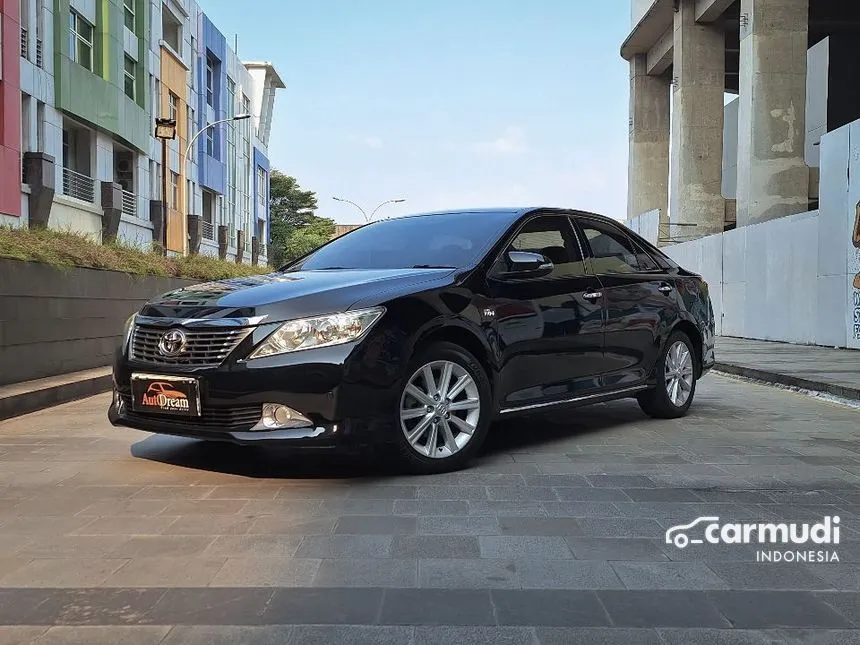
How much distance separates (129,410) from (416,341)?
1788 mm

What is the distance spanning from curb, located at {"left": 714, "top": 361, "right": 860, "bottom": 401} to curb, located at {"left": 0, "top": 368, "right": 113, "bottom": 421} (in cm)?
831

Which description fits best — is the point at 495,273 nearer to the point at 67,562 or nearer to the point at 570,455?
the point at 570,455

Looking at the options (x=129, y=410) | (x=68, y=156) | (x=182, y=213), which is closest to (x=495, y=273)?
(x=129, y=410)

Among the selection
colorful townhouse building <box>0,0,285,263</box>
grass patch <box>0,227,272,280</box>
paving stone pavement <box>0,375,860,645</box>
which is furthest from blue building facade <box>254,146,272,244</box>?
paving stone pavement <box>0,375,860,645</box>

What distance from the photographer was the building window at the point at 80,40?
2724 cm

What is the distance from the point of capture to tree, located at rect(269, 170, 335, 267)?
3484 inches

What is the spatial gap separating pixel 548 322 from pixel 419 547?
2.50m

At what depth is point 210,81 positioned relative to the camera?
4762cm

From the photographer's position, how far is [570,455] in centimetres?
572

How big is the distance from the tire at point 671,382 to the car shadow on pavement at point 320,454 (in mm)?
228

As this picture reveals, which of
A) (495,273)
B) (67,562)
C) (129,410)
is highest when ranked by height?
(495,273)

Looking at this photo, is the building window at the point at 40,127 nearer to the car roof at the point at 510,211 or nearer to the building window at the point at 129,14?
the building window at the point at 129,14

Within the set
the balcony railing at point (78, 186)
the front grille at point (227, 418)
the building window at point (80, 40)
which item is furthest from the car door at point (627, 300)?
the building window at point (80, 40)

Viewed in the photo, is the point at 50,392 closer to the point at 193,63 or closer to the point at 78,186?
the point at 78,186
